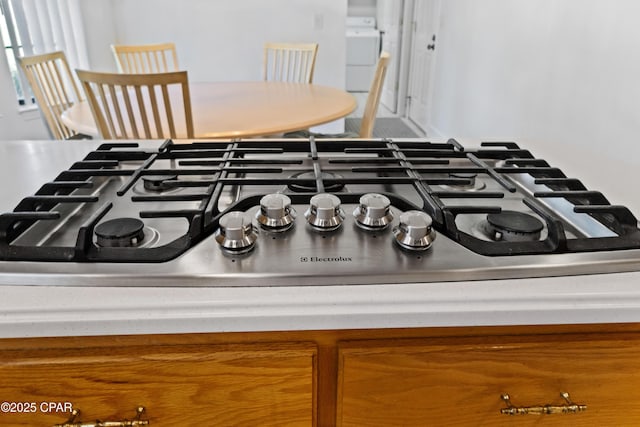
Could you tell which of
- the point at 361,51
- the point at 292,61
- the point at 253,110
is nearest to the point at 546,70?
the point at 253,110

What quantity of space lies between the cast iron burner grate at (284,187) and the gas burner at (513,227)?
0.04 feet

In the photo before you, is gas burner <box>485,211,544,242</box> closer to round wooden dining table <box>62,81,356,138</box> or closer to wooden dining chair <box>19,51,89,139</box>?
round wooden dining table <box>62,81,356,138</box>

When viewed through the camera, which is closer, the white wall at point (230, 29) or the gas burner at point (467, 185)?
the gas burner at point (467, 185)

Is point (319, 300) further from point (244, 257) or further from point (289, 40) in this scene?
point (289, 40)

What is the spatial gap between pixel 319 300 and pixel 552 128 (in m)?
2.47

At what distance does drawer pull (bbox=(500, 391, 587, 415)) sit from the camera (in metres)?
0.58

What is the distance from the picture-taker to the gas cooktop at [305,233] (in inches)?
21.4

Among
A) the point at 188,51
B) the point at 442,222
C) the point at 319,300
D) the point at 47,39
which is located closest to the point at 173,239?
the point at 319,300

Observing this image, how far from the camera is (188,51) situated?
4.02 m

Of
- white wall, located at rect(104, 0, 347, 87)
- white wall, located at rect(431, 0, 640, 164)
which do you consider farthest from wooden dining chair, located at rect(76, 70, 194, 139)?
white wall, located at rect(104, 0, 347, 87)

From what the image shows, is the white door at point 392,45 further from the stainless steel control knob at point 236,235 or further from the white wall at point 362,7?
the stainless steel control knob at point 236,235

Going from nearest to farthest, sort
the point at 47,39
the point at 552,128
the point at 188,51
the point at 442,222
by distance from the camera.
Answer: the point at 442,222, the point at 552,128, the point at 47,39, the point at 188,51

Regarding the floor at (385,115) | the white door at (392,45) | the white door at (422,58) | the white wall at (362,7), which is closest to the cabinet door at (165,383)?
the floor at (385,115)

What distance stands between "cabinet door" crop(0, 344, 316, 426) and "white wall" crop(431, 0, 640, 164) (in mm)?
899
